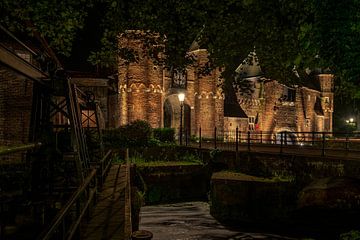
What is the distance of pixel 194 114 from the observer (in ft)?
116

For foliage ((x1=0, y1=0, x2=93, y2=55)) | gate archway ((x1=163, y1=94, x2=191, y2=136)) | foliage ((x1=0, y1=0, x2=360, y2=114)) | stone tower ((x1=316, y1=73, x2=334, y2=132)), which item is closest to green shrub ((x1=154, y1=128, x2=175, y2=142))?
gate archway ((x1=163, y1=94, x2=191, y2=136))

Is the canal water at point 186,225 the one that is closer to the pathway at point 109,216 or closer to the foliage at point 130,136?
the pathway at point 109,216

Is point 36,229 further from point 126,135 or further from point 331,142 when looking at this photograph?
point 331,142

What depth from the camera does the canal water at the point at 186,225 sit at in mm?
12805

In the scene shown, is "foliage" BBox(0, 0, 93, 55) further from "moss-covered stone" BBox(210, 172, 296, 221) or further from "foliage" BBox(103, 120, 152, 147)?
"foliage" BBox(103, 120, 152, 147)

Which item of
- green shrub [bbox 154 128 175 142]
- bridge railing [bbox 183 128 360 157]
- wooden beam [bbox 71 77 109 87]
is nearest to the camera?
bridge railing [bbox 183 128 360 157]

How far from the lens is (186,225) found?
14.5 metres

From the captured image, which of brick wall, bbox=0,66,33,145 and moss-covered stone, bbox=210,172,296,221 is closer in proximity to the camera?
moss-covered stone, bbox=210,172,296,221

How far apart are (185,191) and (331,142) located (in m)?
12.7

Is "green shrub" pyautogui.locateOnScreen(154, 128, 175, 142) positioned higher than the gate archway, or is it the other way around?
the gate archway

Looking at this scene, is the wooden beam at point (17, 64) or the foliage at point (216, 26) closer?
the wooden beam at point (17, 64)

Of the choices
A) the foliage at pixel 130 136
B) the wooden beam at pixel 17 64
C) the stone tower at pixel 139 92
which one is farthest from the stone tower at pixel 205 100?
the wooden beam at pixel 17 64

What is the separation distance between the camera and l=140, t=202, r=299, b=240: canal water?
1280 cm

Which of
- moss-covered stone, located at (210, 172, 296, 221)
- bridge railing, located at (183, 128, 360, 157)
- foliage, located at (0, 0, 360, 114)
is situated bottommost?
moss-covered stone, located at (210, 172, 296, 221)
